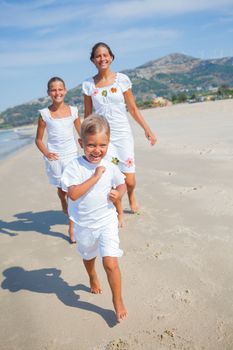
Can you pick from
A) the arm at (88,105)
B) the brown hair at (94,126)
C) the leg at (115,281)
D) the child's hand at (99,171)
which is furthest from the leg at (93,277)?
the arm at (88,105)

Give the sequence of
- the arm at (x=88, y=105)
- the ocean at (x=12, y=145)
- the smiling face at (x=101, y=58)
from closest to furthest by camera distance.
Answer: the smiling face at (x=101, y=58) < the arm at (x=88, y=105) < the ocean at (x=12, y=145)

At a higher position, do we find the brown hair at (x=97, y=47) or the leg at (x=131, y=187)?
the brown hair at (x=97, y=47)

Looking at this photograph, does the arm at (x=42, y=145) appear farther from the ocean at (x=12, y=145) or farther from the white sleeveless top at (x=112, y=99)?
the ocean at (x=12, y=145)

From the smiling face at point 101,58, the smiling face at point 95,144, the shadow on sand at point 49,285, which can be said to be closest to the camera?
the smiling face at point 95,144

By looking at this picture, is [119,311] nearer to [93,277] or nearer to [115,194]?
[93,277]

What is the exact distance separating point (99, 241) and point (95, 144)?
0.72 meters

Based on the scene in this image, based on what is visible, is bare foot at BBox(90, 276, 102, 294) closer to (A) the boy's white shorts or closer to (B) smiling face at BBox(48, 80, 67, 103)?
(A) the boy's white shorts

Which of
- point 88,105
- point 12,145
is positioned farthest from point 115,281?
point 12,145

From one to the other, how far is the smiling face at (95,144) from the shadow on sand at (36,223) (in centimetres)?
210

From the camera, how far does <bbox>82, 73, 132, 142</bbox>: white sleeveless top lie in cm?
442

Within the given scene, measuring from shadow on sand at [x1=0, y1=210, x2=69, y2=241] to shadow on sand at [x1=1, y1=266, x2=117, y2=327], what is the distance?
0.94 metres

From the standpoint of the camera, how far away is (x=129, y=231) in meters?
4.45

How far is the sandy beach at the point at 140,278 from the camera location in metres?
2.55

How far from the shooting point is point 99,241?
278 cm
